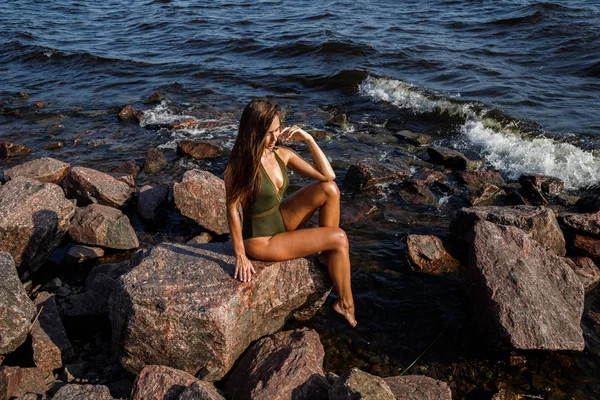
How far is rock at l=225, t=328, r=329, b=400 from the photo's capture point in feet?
17.3

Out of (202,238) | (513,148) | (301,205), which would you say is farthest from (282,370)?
(513,148)

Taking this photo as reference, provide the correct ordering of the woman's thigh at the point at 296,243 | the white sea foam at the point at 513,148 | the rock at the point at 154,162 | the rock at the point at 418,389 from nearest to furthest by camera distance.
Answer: the rock at the point at 418,389 → the woman's thigh at the point at 296,243 → the white sea foam at the point at 513,148 → the rock at the point at 154,162

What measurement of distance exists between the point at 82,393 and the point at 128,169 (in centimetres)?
756

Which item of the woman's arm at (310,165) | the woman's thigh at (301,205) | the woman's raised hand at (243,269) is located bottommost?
the woman's raised hand at (243,269)

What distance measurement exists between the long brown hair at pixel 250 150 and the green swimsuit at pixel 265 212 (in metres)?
Result: 0.10

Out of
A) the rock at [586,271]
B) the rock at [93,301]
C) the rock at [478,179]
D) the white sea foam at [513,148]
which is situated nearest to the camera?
the rock at [93,301]

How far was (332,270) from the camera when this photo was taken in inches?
251

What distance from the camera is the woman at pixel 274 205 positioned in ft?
18.8

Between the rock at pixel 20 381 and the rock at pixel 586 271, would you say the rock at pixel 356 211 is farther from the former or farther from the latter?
the rock at pixel 20 381

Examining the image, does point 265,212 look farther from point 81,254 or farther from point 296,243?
point 81,254

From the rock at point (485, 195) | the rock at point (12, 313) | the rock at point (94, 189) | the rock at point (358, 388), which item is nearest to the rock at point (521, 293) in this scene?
the rock at point (358, 388)

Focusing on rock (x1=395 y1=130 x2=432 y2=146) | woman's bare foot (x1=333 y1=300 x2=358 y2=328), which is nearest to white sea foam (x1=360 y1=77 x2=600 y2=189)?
rock (x1=395 y1=130 x2=432 y2=146)

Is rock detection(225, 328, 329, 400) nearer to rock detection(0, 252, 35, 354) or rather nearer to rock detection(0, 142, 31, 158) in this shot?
rock detection(0, 252, 35, 354)

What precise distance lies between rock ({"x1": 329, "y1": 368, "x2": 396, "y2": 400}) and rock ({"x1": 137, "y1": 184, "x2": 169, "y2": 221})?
226 inches
